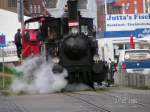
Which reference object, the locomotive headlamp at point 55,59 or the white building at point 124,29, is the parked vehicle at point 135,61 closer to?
the locomotive headlamp at point 55,59

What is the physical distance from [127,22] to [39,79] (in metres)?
32.2

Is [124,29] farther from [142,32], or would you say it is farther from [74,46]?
[74,46]

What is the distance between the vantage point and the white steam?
2186cm

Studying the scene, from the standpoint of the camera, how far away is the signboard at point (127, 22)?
5272 centimetres

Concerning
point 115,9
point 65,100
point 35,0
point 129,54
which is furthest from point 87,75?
point 35,0

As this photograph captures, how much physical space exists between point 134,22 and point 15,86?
104ft

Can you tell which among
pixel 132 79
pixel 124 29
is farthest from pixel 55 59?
pixel 124 29

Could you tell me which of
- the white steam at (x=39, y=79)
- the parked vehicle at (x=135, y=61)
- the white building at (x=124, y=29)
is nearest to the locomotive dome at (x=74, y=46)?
the white steam at (x=39, y=79)

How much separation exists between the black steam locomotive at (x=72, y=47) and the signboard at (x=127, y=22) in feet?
97.0

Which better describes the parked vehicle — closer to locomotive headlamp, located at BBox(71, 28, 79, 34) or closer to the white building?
locomotive headlamp, located at BBox(71, 28, 79, 34)

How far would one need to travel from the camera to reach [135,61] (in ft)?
100

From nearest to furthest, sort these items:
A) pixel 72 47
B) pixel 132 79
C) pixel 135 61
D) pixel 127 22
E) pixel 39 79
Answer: pixel 72 47
pixel 39 79
pixel 132 79
pixel 135 61
pixel 127 22

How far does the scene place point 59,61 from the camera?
71.9 feet

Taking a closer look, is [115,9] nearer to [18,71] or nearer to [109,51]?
[109,51]
